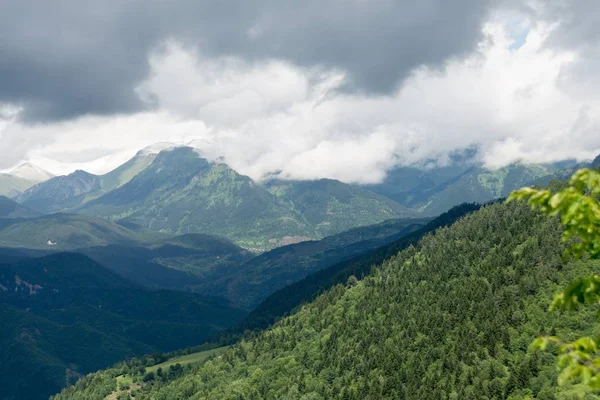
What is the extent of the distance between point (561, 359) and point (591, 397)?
20636 centimetres

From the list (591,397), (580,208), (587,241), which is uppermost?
(580,208)

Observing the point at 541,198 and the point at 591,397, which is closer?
the point at 541,198

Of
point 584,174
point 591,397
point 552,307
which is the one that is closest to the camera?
point 584,174

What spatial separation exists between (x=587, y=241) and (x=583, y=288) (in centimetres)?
226

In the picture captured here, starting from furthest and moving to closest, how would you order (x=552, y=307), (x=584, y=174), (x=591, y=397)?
(x=591, y=397) → (x=552, y=307) → (x=584, y=174)

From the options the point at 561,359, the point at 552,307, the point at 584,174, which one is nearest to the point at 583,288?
the point at 552,307

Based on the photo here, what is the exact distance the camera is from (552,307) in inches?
1079

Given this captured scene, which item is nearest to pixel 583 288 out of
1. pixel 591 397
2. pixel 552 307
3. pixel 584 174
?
pixel 552 307

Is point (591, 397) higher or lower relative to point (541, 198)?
lower

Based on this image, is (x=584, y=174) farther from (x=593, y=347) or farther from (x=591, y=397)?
(x=591, y=397)

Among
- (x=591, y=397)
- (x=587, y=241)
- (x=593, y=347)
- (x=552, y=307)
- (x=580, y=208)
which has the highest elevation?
(x=580, y=208)

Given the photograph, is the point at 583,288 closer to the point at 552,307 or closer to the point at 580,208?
the point at 552,307

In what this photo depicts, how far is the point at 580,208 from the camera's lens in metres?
24.8

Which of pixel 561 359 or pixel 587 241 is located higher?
pixel 587 241
